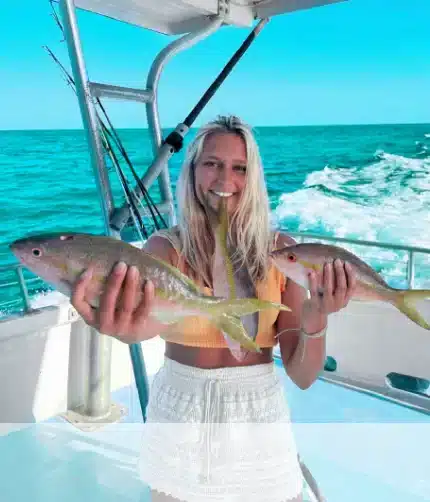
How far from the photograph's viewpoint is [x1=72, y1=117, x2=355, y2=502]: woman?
0.80 meters

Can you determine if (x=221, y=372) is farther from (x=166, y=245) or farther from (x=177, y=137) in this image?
(x=177, y=137)

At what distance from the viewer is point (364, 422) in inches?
79.9

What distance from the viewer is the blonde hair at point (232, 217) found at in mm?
800

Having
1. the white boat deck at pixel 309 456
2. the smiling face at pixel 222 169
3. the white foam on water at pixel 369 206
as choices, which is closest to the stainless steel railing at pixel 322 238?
the white boat deck at pixel 309 456

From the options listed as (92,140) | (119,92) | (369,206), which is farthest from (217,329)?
(369,206)

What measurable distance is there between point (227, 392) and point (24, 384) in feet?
4.56

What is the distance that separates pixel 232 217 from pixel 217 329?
0.60 ft

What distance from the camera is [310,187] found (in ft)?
31.7

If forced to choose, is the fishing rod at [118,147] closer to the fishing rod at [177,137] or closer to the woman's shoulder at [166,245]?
the fishing rod at [177,137]

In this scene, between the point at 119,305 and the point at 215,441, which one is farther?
the point at 215,441

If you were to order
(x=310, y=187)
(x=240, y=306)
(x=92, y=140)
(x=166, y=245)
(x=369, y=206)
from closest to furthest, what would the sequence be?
1. (x=240, y=306)
2. (x=166, y=245)
3. (x=92, y=140)
4. (x=369, y=206)
5. (x=310, y=187)

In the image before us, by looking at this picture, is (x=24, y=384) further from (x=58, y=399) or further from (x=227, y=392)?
(x=227, y=392)

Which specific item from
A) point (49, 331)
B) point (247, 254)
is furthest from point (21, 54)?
point (247, 254)

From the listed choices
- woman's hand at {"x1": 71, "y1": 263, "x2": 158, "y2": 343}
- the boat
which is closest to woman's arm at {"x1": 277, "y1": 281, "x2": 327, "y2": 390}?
woman's hand at {"x1": 71, "y1": 263, "x2": 158, "y2": 343}
